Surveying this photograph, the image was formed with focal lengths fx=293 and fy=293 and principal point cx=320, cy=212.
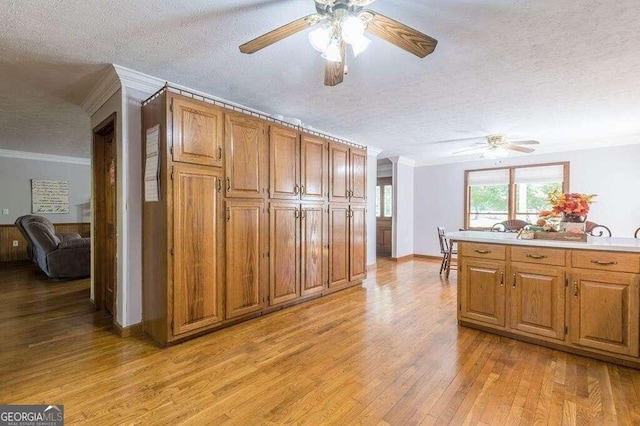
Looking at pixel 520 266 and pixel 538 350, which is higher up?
pixel 520 266

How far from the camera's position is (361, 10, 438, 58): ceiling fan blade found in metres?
1.56

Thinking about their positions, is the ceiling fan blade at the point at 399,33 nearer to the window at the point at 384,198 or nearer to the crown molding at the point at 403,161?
the crown molding at the point at 403,161

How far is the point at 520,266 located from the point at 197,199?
9.62ft

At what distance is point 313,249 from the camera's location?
12.4 ft

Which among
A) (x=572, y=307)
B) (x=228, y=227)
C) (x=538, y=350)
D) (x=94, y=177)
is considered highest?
(x=94, y=177)

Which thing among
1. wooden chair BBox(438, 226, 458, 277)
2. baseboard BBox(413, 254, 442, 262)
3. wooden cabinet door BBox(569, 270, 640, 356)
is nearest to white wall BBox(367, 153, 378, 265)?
wooden chair BBox(438, 226, 458, 277)

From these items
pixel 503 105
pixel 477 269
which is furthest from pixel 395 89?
pixel 477 269

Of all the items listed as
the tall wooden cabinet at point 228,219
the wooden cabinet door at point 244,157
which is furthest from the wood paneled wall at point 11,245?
the wooden cabinet door at point 244,157

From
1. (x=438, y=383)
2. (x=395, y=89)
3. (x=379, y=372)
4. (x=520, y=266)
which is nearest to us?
(x=438, y=383)

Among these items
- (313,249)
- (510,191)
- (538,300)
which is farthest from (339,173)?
(510,191)

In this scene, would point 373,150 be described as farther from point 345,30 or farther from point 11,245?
point 11,245

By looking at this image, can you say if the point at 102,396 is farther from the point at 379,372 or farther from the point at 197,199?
the point at 379,372

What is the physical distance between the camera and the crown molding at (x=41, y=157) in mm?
5973

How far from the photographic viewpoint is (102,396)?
1832 mm
